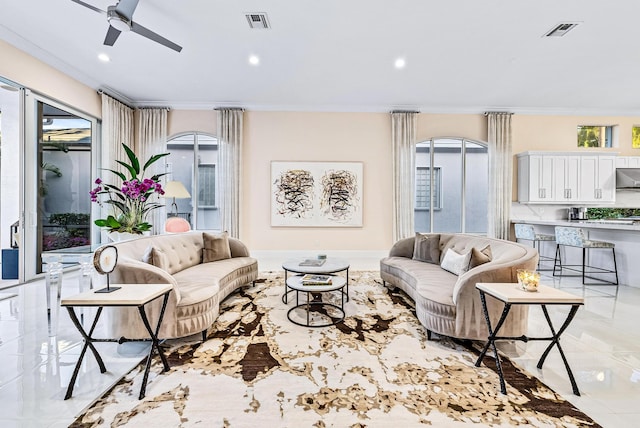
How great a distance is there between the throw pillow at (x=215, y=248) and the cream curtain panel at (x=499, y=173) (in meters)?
5.59

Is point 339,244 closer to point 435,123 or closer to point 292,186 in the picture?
point 292,186

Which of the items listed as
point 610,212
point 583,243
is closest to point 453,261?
point 583,243

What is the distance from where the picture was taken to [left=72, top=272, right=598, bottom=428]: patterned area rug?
164 cm

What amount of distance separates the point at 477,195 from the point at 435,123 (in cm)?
201

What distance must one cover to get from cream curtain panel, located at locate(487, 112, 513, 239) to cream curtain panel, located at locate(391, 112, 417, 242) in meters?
1.75

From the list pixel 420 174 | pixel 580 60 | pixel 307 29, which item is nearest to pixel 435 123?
pixel 420 174

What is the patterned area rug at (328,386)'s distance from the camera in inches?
64.6

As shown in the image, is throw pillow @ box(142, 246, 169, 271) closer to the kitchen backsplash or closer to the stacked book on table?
the stacked book on table

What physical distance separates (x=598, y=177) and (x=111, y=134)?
1006 cm

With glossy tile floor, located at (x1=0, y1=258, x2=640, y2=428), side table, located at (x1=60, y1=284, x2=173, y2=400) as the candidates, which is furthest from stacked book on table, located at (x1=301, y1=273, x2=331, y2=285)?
glossy tile floor, located at (x1=0, y1=258, x2=640, y2=428)

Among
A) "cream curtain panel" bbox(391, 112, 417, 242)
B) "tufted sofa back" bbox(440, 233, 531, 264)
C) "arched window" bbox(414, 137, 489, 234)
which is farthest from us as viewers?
"arched window" bbox(414, 137, 489, 234)

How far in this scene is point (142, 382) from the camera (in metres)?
1.87

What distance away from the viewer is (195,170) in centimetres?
650

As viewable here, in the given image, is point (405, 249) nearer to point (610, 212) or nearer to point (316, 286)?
point (316, 286)
